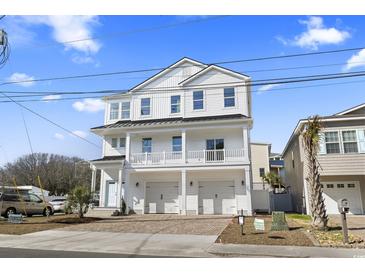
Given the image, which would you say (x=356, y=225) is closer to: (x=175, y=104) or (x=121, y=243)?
(x=121, y=243)

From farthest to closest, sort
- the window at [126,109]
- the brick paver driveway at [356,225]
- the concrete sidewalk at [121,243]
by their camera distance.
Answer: the window at [126,109]
the brick paver driveway at [356,225]
the concrete sidewalk at [121,243]

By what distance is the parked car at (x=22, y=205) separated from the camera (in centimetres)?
1969

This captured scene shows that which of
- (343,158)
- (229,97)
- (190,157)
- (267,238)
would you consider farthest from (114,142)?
(343,158)

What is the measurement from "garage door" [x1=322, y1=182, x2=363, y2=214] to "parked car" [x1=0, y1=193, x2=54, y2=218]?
2020cm

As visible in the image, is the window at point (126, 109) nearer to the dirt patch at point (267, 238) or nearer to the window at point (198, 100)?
the window at point (198, 100)

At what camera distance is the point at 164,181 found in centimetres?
2286

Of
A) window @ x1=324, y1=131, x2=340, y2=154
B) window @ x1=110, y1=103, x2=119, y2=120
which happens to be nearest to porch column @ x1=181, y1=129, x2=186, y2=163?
window @ x1=110, y1=103, x2=119, y2=120

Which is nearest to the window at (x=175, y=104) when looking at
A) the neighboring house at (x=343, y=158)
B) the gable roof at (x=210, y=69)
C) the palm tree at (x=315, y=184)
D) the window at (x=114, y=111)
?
the gable roof at (x=210, y=69)

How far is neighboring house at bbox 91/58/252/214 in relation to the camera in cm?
2091

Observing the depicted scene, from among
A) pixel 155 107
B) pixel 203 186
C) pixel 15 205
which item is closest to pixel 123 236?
pixel 203 186

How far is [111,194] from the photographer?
23375mm

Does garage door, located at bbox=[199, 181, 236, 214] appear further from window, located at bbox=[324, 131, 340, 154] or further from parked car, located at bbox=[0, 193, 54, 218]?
parked car, located at bbox=[0, 193, 54, 218]

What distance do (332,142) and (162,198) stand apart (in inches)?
508
